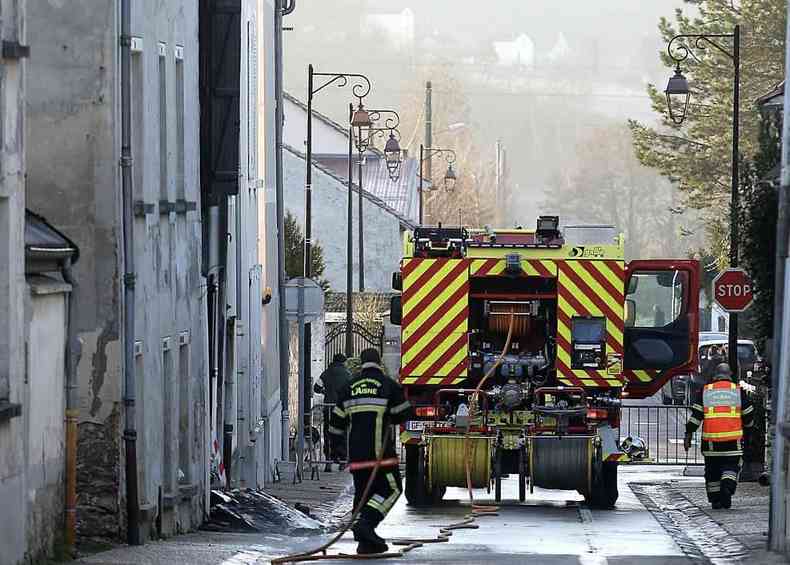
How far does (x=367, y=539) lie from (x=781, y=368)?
3.64 metres

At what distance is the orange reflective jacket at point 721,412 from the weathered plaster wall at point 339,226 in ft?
119

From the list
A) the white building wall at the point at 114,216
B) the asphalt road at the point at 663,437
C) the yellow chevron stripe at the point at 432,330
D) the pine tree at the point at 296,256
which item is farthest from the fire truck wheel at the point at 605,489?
the pine tree at the point at 296,256

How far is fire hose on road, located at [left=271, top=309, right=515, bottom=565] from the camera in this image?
14.8 m

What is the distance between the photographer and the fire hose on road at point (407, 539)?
14830 millimetres

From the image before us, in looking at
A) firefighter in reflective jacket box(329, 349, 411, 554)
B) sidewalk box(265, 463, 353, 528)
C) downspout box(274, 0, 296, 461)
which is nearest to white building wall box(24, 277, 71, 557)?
firefighter in reflective jacket box(329, 349, 411, 554)

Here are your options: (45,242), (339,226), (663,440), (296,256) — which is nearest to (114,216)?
(45,242)

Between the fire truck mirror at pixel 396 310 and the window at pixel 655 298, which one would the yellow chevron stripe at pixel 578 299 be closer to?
the window at pixel 655 298

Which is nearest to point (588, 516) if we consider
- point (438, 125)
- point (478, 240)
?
point (478, 240)

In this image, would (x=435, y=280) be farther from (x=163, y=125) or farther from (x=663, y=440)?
(x=663, y=440)

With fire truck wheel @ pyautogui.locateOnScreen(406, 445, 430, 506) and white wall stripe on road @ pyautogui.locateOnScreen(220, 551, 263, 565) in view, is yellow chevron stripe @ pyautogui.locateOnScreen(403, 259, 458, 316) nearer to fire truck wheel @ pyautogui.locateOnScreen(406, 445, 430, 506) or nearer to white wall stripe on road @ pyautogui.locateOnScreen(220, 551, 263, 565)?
fire truck wheel @ pyautogui.locateOnScreen(406, 445, 430, 506)

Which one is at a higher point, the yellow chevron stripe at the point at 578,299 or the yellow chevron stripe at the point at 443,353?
the yellow chevron stripe at the point at 578,299

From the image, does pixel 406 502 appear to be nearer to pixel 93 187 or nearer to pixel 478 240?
pixel 478 240

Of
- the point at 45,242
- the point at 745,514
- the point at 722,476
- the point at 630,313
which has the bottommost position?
the point at 745,514

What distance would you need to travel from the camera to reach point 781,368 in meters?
15.6
